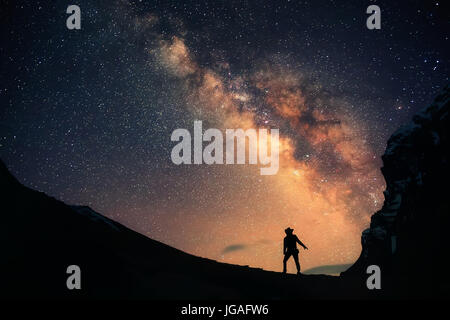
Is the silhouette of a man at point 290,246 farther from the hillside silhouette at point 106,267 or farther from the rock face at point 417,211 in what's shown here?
the rock face at point 417,211

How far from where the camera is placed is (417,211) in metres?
29.8

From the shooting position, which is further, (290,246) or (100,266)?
(290,246)

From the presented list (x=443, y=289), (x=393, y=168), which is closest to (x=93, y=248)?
(x=443, y=289)

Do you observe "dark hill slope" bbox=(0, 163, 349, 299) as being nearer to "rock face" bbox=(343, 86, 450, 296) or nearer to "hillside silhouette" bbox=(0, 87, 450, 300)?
"hillside silhouette" bbox=(0, 87, 450, 300)

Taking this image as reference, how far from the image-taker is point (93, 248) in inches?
420

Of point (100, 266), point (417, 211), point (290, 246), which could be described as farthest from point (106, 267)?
point (417, 211)

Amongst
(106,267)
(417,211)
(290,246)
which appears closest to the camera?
(106,267)

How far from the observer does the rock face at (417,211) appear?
2418cm

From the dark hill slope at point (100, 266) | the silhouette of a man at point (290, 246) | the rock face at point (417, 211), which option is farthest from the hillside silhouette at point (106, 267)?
the rock face at point (417, 211)

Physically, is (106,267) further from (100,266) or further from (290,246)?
(290,246)

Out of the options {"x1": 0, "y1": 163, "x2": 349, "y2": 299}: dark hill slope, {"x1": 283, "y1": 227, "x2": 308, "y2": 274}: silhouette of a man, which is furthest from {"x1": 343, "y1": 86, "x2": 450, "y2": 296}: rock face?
{"x1": 0, "y1": 163, "x2": 349, "y2": 299}: dark hill slope

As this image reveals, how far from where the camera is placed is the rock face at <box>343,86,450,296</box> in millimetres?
24183

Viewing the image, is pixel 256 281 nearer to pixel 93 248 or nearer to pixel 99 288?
pixel 99 288
